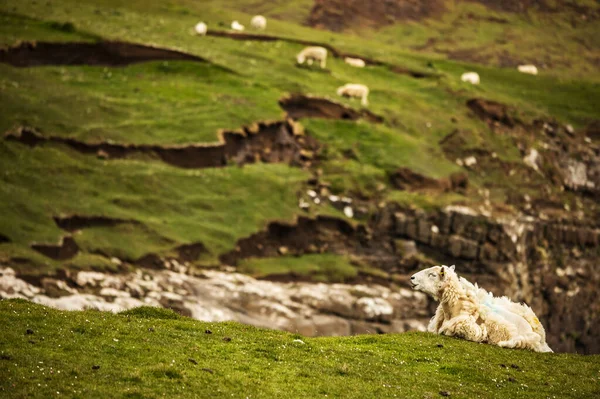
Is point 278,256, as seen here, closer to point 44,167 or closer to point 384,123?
point 44,167

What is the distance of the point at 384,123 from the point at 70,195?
1273 inches

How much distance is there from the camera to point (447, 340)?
84.5ft

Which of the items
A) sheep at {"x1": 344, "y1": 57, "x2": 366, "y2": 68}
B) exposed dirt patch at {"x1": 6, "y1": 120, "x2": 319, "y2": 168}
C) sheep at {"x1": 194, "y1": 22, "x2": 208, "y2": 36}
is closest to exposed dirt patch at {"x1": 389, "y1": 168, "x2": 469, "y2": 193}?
exposed dirt patch at {"x1": 6, "y1": 120, "x2": 319, "y2": 168}

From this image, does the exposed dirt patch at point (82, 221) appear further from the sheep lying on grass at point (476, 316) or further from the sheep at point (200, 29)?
the sheep at point (200, 29)

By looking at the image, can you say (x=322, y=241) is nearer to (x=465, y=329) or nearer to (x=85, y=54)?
(x=85, y=54)

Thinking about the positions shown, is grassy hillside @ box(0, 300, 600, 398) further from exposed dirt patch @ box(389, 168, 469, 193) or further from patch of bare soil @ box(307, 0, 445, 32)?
patch of bare soil @ box(307, 0, 445, 32)

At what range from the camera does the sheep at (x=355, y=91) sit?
81812mm

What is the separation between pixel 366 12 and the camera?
514ft

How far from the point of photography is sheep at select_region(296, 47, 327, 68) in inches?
3485

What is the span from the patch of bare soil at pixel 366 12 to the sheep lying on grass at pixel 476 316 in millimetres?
122351

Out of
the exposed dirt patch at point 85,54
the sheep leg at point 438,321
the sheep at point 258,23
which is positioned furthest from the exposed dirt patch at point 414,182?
the sheep leg at point 438,321

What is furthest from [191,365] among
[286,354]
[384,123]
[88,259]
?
[384,123]

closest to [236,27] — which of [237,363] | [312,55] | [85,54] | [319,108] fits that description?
[312,55]

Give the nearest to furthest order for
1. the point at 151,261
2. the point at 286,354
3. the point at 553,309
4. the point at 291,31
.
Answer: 1. the point at 286,354
2. the point at 151,261
3. the point at 553,309
4. the point at 291,31
